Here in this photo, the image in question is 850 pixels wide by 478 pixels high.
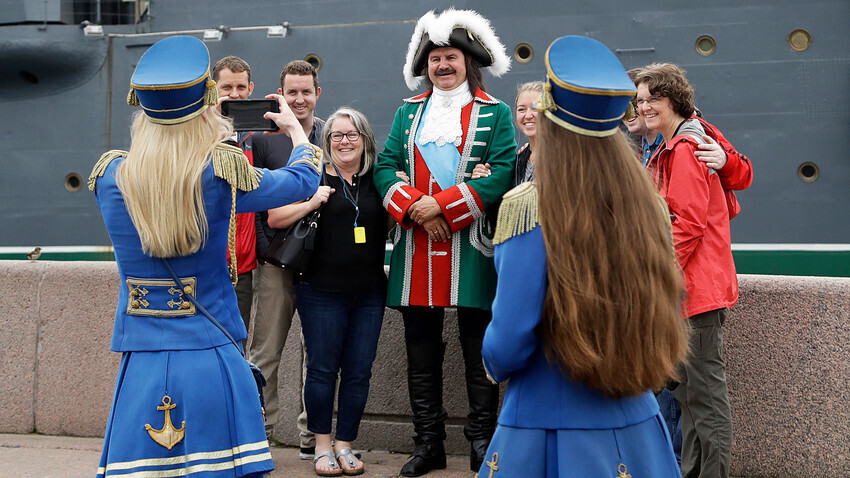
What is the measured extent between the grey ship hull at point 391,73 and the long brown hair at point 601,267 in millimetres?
7322

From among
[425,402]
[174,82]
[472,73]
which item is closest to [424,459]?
[425,402]

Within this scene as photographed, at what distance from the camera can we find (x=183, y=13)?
35.2 ft

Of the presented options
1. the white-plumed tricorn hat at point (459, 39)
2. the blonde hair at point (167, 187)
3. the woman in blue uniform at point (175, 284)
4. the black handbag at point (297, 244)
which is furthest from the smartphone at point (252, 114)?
the white-plumed tricorn hat at point (459, 39)

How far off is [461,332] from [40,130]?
29.4 feet

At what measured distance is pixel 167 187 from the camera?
8.04ft

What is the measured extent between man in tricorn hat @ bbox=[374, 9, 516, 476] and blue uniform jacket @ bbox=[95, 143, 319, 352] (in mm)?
1409

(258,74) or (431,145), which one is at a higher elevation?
(258,74)

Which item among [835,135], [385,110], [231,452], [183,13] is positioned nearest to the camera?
[231,452]

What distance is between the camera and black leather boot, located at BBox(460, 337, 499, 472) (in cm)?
392

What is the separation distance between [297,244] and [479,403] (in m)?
1.13

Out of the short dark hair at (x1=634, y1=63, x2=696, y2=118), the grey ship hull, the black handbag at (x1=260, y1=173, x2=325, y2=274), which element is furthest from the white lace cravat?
the grey ship hull

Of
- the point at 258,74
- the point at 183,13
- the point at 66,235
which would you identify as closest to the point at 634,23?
the point at 258,74

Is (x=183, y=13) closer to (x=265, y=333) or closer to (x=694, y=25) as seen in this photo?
(x=694, y=25)

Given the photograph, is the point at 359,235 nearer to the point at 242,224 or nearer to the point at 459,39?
the point at 242,224
